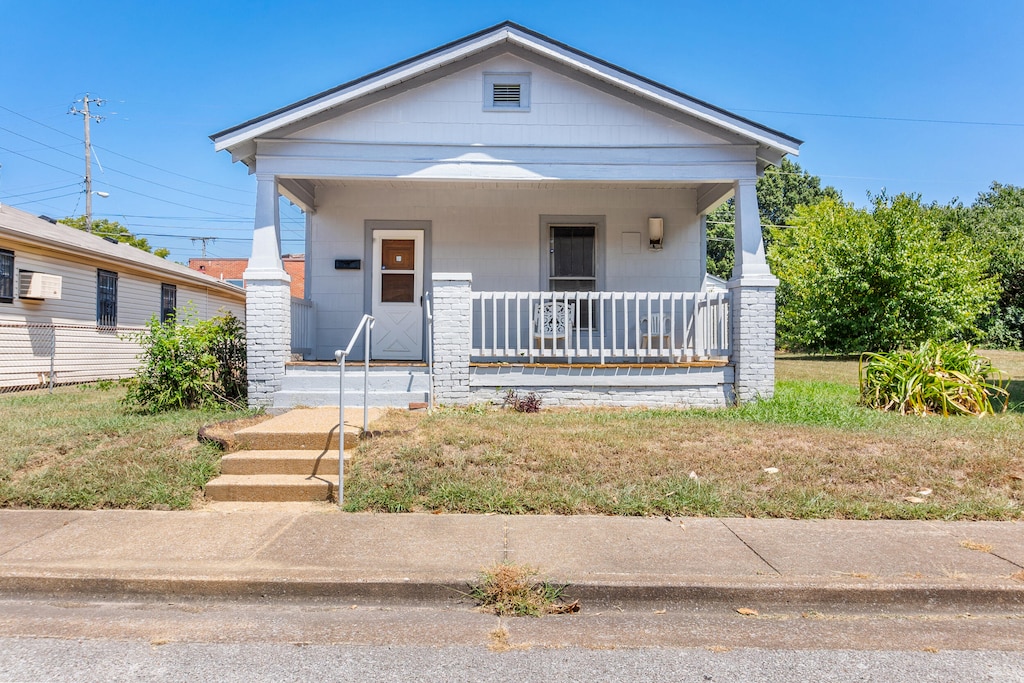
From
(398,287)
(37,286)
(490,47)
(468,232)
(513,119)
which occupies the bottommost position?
(398,287)

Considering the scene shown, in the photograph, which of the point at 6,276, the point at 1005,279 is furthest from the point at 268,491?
the point at 1005,279

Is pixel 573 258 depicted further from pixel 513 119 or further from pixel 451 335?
pixel 451 335

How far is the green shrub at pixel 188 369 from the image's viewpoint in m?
8.66

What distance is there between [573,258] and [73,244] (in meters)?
11.5

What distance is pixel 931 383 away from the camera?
8781mm

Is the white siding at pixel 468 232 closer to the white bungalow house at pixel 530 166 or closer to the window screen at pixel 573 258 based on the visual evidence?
the window screen at pixel 573 258

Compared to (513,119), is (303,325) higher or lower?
lower

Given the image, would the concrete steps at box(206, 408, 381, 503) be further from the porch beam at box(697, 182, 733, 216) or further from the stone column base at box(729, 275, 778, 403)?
the porch beam at box(697, 182, 733, 216)

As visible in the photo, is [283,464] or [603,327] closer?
[283,464]

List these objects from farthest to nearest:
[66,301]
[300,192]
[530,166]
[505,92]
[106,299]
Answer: [106,299] → [66,301] → [300,192] → [505,92] → [530,166]

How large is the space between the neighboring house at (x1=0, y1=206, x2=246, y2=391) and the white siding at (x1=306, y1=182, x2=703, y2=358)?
319 centimetres

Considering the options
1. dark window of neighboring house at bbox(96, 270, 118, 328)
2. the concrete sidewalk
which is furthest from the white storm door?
dark window of neighboring house at bbox(96, 270, 118, 328)

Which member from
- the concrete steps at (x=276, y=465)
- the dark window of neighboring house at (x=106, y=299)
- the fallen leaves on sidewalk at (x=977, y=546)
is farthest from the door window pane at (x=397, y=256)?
the dark window of neighboring house at (x=106, y=299)

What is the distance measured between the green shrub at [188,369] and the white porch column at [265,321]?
1.51 ft
